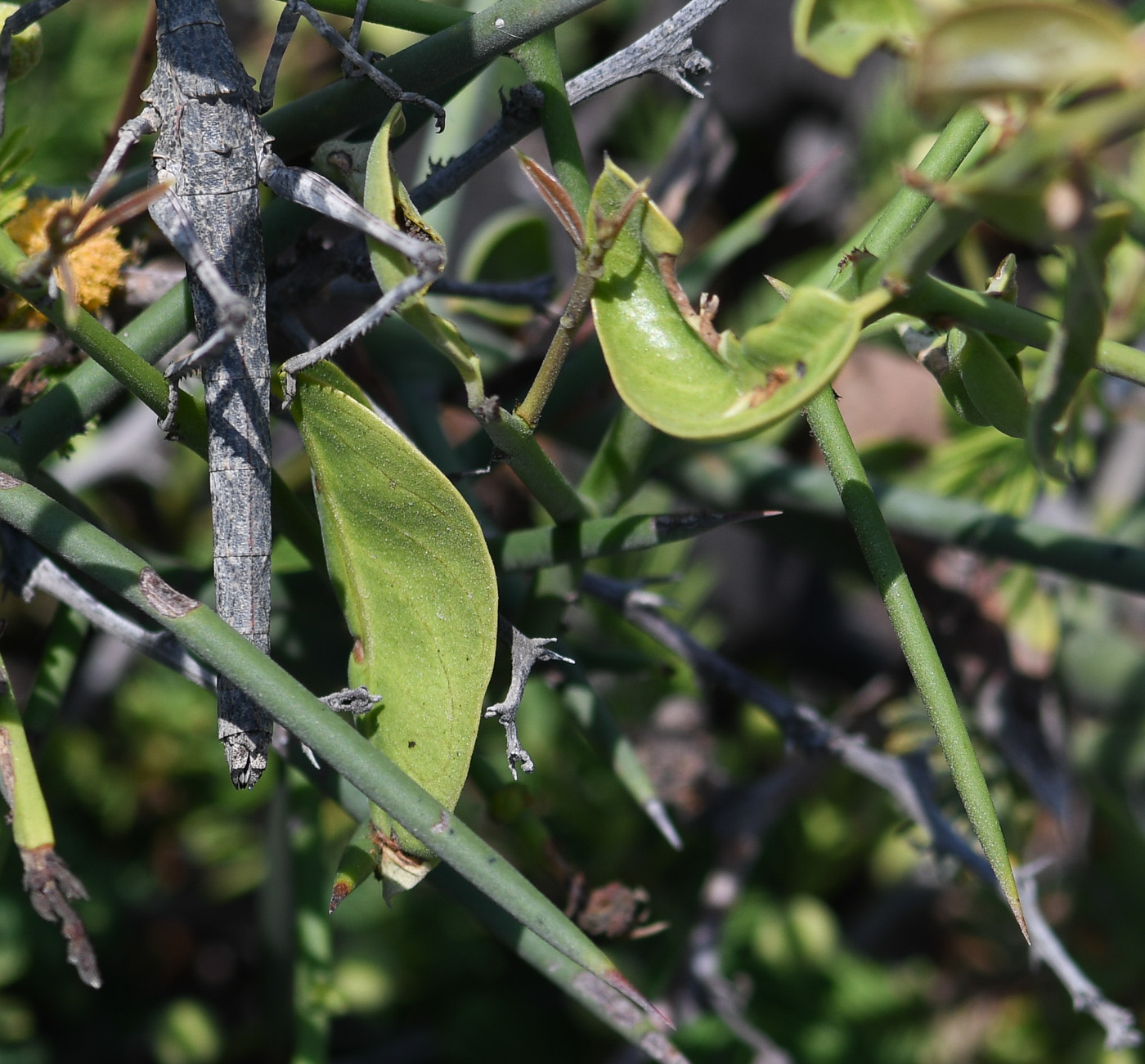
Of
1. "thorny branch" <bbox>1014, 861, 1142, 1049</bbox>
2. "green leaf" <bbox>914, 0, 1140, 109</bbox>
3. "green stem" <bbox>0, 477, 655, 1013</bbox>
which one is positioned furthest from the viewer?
"thorny branch" <bbox>1014, 861, 1142, 1049</bbox>

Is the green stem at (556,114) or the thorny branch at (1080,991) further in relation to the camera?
the thorny branch at (1080,991)

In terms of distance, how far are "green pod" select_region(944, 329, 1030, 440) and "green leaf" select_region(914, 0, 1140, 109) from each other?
0.27 ft

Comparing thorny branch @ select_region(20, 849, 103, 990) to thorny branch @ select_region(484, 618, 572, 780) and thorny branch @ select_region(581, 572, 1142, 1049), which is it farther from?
thorny branch @ select_region(581, 572, 1142, 1049)

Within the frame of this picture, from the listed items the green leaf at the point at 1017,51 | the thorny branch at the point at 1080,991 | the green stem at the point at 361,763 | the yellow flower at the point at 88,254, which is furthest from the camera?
the thorny branch at the point at 1080,991

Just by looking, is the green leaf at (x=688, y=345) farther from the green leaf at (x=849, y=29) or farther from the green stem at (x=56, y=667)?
the green stem at (x=56, y=667)

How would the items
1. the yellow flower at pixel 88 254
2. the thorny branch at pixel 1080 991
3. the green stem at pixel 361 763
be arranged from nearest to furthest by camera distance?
the green stem at pixel 361 763
the yellow flower at pixel 88 254
the thorny branch at pixel 1080 991

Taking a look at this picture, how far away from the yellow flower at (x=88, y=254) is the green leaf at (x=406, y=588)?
0.12m

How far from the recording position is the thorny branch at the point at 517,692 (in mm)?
310

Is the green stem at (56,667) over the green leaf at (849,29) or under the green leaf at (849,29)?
under

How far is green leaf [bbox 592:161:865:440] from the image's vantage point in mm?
213

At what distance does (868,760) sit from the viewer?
0.54 meters

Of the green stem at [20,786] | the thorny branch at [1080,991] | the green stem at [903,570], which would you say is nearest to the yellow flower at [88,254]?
the green stem at [20,786]

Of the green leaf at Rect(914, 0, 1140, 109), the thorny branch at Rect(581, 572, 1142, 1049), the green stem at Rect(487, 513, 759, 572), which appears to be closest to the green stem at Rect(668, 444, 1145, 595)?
the green stem at Rect(487, 513, 759, 572)

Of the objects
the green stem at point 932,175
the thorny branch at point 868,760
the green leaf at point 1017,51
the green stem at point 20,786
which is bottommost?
the thorny branch at point 868,760
